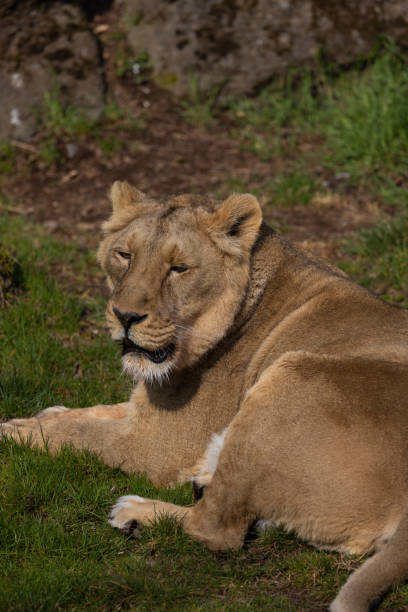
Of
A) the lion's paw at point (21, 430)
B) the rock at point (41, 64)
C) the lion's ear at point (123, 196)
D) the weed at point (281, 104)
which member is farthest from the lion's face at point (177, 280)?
the weed at point (281, 104)

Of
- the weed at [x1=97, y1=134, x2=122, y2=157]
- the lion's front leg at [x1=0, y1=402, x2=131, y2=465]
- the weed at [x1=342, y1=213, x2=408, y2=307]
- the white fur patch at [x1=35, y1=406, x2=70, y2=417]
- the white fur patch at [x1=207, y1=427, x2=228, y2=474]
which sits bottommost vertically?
the weed at [x1=342, y1=213, x2=408, y2=307]

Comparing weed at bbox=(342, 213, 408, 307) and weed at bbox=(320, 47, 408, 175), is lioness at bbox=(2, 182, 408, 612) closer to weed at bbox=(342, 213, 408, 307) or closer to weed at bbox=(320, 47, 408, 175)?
weed at bbox=(342, 213, 408, 307)

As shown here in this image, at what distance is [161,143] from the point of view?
9711 millimetres

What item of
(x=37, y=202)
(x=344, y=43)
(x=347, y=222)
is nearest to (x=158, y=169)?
(x=37, y=202)

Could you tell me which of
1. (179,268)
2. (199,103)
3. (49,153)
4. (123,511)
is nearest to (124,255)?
(179,268)

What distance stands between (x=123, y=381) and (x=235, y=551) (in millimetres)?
2153

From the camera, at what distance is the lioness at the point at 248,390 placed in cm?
363

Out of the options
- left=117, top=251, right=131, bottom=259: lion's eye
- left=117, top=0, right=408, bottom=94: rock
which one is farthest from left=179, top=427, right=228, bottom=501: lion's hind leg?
left=117, top=0, right=408, bottom=94: rock

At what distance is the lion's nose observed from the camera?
4.29 m

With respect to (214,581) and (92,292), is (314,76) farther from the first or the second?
(214,581)

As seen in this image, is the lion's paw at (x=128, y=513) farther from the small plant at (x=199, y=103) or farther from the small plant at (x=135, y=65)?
the small plant at (x=135, y=65)

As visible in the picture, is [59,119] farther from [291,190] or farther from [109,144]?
[291,190]

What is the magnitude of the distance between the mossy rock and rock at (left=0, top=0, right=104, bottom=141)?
120 inches

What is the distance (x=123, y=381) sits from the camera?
5.88 m
